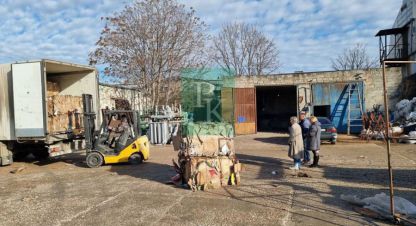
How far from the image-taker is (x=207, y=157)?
8.98 metres

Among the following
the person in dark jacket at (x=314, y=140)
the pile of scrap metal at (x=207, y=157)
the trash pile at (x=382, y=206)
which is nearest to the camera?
the trash pile at (x=382, y=206)

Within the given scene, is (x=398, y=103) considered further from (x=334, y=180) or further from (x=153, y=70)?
(x=334, y=180)

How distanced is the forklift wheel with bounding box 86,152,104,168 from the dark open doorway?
73.8 ft

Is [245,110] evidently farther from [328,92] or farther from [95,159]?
[95,159]

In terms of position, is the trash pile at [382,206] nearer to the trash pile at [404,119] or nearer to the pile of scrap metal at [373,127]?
the trash pile at [404,119]

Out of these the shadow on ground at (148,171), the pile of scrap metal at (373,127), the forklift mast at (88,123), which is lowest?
the shadow on ground at (148,171)

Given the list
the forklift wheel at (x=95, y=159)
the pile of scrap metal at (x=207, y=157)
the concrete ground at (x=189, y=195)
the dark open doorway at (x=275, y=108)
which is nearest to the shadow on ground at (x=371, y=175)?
the concrete ground at (x=189, y=195)

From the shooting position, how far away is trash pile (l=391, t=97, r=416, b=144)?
19.8m

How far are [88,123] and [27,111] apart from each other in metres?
1.86

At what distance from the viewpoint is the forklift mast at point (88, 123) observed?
1293 cm

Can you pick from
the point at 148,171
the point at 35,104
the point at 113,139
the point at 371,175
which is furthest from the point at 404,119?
the point at 35,104

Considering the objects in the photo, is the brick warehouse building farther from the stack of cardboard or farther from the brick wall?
the stack of cardboard

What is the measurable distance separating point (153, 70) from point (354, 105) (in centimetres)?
1306

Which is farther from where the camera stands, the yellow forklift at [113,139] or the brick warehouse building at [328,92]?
the brick warehouse building at [328,92]
